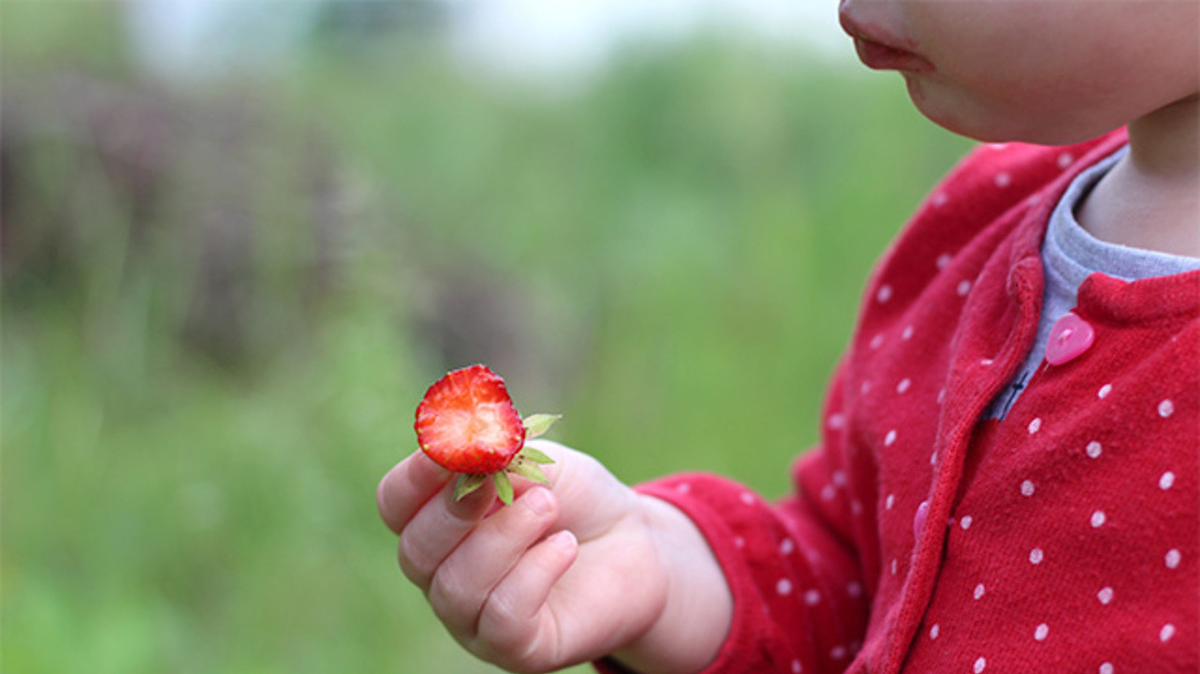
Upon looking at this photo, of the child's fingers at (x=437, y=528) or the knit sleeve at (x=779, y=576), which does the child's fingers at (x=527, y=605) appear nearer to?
the child's fingers at (x=437, y=528)

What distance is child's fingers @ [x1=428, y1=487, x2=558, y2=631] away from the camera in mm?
621

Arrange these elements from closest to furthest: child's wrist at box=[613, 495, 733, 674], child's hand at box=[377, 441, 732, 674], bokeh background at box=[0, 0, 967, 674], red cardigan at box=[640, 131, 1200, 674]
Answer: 1. red cardigan at box=[640, 131, 1200, 674]
2. child's hand at box=[377, 441, 732, 674]
3. child's wrist at box=[613, 495, 733, 674]
4. bokeh background at box=[0, 0, 967, 674]

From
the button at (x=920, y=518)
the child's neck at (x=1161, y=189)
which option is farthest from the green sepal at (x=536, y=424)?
the child's neck at (x=1161, y=189)

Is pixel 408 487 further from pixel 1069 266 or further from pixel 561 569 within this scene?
pixel 1069 266

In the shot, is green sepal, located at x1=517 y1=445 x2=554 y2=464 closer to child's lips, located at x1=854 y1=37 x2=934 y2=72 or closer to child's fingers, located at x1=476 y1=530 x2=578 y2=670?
child's fingers, located at x1=476 y1=530 x2=578 y2=670

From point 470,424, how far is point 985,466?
9.6 inches

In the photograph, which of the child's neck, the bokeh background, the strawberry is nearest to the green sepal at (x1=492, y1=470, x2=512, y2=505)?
the strawberry

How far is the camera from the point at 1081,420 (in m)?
0.56

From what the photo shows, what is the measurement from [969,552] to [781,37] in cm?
162

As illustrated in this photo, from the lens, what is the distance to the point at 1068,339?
582mm

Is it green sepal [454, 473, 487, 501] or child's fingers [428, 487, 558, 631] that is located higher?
green sepal [454, 473, 487, 501]

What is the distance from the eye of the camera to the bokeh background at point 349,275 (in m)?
1.50

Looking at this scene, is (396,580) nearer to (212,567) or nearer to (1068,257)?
(212,567)

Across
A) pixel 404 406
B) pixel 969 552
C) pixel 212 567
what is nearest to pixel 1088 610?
pixel 969 552
